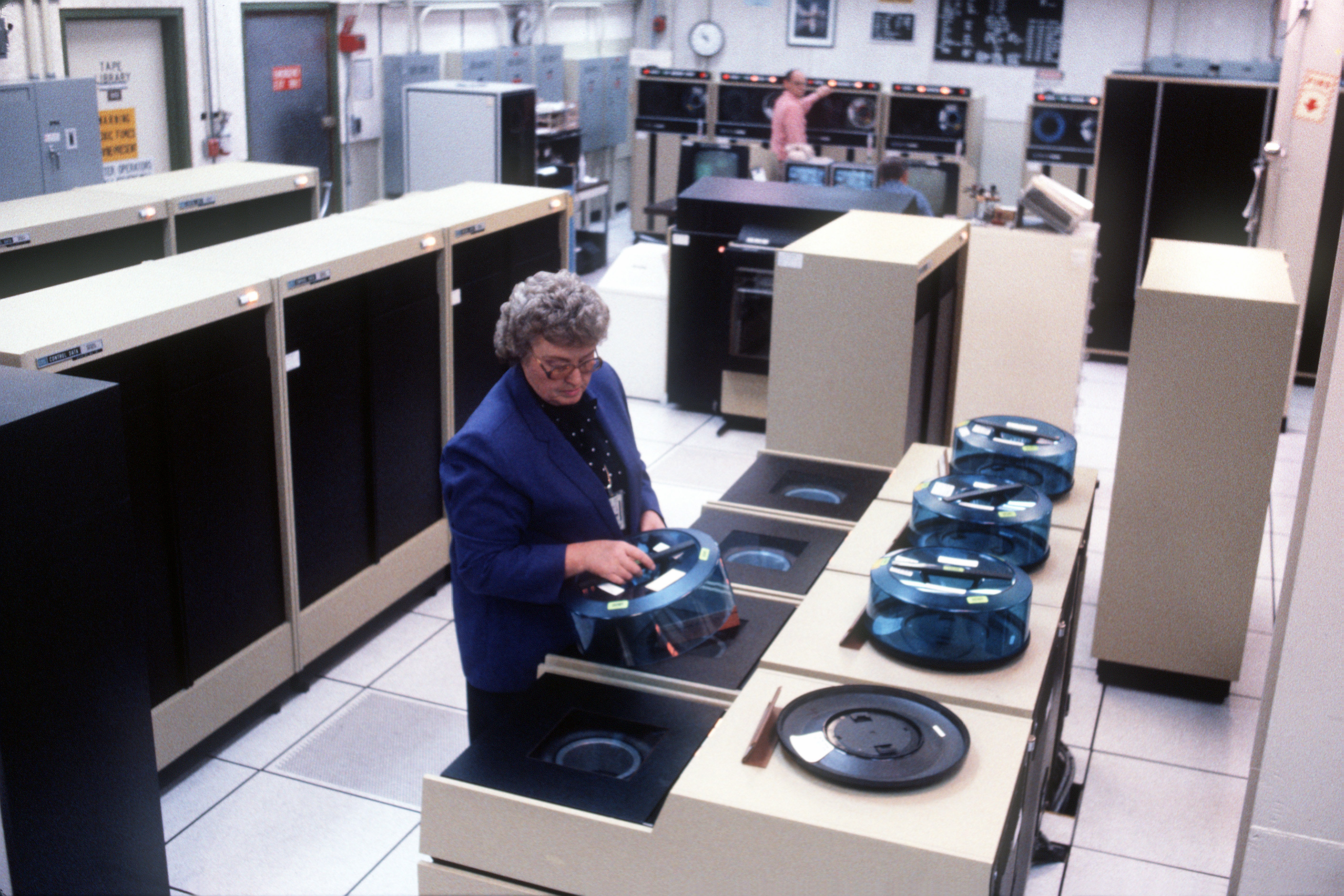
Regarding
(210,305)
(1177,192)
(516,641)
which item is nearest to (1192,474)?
(516,641)

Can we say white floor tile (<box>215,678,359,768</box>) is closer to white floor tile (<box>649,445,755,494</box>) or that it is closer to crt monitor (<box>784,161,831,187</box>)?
white floor tile (<box>649,445,755,494</box>)

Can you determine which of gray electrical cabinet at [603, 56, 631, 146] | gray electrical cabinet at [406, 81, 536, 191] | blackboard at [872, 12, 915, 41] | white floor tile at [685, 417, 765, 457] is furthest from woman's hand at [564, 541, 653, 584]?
blackboard at [872, 12, 915, 41]

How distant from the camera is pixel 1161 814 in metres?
3.40

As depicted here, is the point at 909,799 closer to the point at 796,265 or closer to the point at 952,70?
the point at 796,265

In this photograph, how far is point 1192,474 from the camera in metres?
3.73

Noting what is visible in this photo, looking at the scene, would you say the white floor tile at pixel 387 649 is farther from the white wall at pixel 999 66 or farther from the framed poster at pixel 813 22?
the framed poster at pixel 813 22

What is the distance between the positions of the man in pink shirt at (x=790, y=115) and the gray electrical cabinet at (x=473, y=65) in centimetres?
228

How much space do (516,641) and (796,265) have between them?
1.52 m

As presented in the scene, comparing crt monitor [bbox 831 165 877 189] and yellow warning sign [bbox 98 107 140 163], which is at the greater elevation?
yellow warning sign [bbox 98 107 140 163]

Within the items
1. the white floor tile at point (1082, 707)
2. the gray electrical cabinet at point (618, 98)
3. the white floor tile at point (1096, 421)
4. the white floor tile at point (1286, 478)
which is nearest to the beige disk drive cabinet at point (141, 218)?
the white floor tile at point (1082, 707)

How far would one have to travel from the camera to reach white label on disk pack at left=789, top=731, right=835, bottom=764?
1.77 meters

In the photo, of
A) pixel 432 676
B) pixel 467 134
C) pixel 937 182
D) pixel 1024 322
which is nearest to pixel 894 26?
pixel 937 182

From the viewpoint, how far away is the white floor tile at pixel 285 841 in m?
3.06

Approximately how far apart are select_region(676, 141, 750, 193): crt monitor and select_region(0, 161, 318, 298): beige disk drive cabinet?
5.46 m
